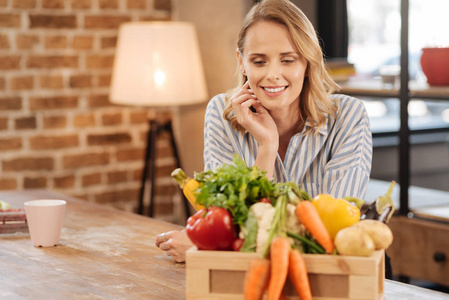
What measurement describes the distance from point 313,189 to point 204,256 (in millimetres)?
911

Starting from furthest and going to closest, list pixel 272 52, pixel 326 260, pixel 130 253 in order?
pixel 272 52 < pixel 130 253 < pixel 326 260

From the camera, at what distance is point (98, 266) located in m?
1.63

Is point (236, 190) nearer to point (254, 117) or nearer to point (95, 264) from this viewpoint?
point (95, 264)

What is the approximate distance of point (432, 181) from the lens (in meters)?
4.42

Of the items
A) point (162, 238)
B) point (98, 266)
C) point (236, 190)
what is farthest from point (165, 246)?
point (236, 190)

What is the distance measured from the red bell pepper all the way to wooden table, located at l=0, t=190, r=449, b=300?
8.1 inches

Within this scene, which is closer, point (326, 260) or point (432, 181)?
point (326, 260)

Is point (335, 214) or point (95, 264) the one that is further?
point (95, 264)

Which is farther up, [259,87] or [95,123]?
[259,87]

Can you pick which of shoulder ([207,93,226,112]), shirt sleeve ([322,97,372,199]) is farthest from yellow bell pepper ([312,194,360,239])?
shoulder ([207,93,226,112])

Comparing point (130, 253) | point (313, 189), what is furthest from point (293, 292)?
point (313, 189)

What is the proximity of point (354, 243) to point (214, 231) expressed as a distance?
0.25 m

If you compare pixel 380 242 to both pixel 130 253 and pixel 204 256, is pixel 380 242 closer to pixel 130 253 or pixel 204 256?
pixel 204 256

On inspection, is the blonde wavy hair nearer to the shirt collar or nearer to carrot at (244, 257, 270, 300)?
the shirt collar
